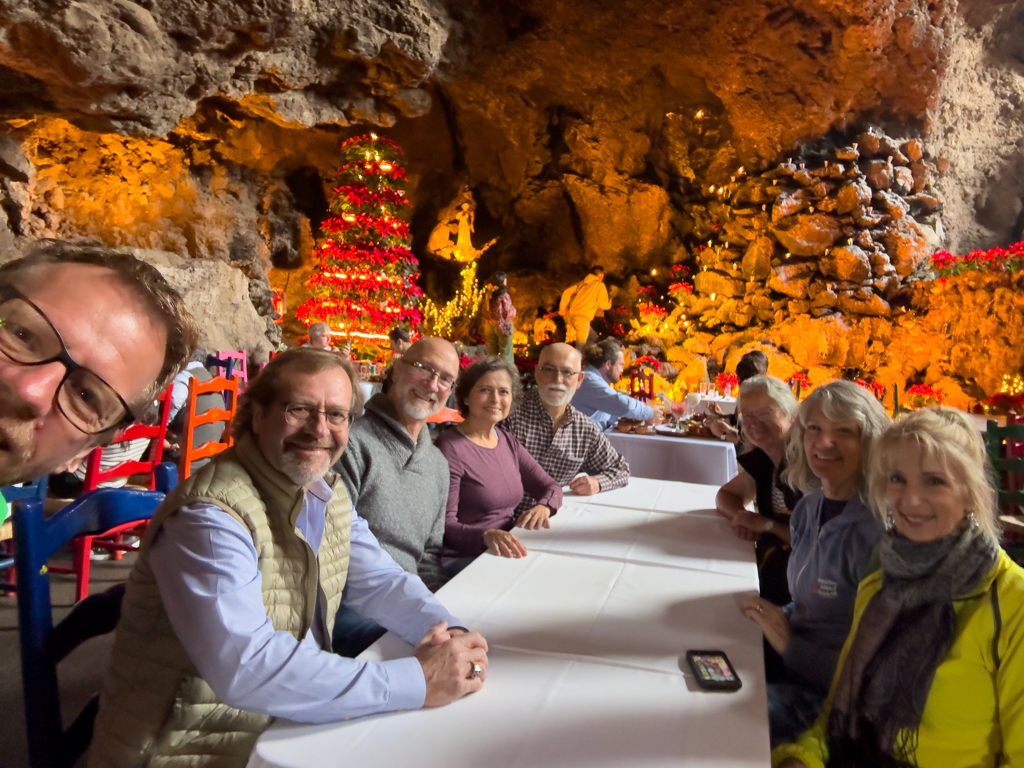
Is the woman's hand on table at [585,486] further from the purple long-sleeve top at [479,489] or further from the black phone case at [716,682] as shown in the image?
the black phone case at [716,682]

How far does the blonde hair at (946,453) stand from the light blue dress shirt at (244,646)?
1.03 m

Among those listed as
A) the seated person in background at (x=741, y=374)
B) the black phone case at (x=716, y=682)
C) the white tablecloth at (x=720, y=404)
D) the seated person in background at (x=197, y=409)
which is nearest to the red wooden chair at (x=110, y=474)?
the seated person in background at (x=197, y=409)

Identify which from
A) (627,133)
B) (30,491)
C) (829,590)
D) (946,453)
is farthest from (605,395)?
(627,133)

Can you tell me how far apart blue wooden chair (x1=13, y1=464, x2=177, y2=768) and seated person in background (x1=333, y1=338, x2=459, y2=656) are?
63 cm

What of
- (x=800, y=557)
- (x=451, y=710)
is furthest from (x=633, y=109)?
(x=451, y=710)

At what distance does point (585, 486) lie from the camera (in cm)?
268

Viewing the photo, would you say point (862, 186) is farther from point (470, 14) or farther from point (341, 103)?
point (341, 103)

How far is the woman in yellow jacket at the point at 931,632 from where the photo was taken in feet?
3.56

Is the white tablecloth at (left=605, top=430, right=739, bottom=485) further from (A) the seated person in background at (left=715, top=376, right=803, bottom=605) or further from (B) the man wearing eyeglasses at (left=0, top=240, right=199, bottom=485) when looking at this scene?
(B) the man wearing eyeglasses at (left=0, top=240, right=199, bottom=485)

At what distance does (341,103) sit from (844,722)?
9.70 m

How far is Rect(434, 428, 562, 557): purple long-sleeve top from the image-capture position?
230 centimetres

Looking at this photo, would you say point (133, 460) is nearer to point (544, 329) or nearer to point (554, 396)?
point (554, 396)

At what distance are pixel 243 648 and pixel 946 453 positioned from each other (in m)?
1.34

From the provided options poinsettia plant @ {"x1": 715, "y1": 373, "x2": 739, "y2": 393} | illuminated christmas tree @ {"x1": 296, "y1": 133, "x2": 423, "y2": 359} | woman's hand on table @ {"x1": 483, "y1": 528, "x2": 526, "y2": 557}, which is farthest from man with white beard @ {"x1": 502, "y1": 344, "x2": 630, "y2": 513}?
illuminated christmas tree @ {"x1": 296, "y1": 133, "x2": 423, "y2": 359}
